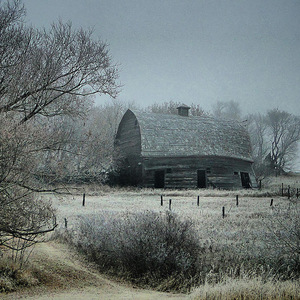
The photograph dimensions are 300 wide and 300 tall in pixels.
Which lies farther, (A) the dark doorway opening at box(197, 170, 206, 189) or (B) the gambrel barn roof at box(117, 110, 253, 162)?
(A) the dark doorway opening at box(197, 170, 206, 189)

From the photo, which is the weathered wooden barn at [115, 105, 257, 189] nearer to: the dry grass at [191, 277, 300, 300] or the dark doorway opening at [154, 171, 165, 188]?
the dark doorway opening at [154, 171, 165, 188]

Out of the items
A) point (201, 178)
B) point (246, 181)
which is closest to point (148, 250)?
point (201, 178)

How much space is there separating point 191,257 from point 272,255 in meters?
1.98

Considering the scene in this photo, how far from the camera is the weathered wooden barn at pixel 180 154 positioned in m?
26.0

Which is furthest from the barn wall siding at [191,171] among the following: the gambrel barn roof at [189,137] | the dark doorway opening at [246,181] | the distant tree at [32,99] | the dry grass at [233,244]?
the distant tree at [32,99]

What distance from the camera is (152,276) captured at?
802 cm

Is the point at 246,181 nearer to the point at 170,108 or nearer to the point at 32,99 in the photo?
the point at 170,108

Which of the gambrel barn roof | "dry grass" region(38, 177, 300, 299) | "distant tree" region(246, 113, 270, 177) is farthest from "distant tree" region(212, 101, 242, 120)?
"dry grass" region(38, 177, 300, 299)

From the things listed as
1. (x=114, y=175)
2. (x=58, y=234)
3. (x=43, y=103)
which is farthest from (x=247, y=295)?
(x=114, y=175)

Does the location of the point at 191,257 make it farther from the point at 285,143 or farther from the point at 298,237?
the point at 285,143

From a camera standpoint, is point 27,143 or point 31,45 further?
point 31,45

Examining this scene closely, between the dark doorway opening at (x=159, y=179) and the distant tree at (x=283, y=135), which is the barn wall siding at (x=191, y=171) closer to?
the dark doorway opening at (x=159, y=179)

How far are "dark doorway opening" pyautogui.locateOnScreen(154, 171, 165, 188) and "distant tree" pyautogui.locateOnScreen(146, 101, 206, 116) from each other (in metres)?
19.5

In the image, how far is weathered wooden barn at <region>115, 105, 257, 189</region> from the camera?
25984mm
